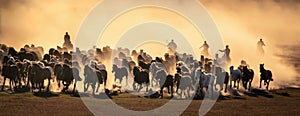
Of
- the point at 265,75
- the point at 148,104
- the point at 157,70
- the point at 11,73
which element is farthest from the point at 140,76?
the point at 265,75

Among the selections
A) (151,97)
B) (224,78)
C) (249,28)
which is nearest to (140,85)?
(151,97)

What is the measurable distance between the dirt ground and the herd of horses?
0.31 metres

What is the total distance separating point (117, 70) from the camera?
63.8ft

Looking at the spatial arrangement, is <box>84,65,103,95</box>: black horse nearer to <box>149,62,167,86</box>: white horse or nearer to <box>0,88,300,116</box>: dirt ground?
<box>0,88,300,116</box>: dirt ground

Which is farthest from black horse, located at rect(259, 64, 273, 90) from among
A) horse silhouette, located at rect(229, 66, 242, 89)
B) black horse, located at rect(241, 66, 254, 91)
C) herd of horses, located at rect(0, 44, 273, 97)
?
horse silhouette, located at rect(229, 66, 242, 89)

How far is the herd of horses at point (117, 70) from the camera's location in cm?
1861

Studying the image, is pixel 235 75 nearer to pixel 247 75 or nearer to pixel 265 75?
pixel 247 75

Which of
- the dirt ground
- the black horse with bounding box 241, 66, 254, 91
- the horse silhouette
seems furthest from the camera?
the black horse with bounding box 241, 66, 254, 91

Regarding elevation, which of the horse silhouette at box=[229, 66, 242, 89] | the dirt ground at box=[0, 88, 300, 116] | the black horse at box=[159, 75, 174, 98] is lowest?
the dirt ground at box=[0, 88, 300, 116]

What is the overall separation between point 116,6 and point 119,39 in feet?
3.01

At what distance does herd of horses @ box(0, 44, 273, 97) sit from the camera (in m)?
18.6

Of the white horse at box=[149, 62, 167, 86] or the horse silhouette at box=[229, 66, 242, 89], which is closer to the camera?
the white horse at box=[149, 62, 167, 86]

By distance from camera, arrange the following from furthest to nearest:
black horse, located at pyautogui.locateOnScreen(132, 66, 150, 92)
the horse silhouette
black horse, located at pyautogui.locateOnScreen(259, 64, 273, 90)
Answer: black horse, located at pyautogui.locateOnScreen(259, 64, 273, 90) < the horse silhouette < black horse, located at pyautogui.locateOnScreen(132, 66, 150, 92)

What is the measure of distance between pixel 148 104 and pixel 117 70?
150cm
